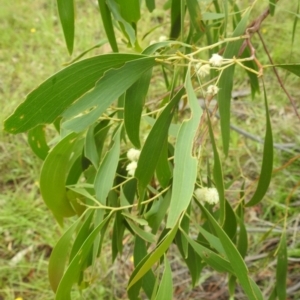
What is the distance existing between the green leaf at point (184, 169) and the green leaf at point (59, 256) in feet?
1.18

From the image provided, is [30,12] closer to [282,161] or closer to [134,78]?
[282,161]

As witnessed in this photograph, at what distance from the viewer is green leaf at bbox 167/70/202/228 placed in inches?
18.8

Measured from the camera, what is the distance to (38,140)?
37.6 inches

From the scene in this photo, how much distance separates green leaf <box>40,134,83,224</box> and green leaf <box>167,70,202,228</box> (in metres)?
0.32

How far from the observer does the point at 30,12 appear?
291cm

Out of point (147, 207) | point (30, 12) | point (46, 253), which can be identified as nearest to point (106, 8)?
point (147, 207)

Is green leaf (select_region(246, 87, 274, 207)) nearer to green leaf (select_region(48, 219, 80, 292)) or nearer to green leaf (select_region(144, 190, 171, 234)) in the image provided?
green leaf (select_region(144, 190, 171, 234))

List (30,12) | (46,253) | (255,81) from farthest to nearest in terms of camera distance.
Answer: (30,12) → (46,253) → (255,81)

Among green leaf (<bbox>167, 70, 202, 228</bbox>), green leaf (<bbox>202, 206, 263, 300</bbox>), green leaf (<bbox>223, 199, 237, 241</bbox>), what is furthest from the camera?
green leaf (<bbox>223, 199, 237, 241</bbox>)

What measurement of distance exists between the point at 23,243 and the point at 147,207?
1038 mm

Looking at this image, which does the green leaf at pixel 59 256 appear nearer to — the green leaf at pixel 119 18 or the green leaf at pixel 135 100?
the green leaf at pixel 135 100

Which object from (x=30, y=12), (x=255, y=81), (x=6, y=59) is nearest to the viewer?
(x=255, y=81)

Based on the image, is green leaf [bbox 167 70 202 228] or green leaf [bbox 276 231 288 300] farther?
green leaf [bbox 276 231 288 300]

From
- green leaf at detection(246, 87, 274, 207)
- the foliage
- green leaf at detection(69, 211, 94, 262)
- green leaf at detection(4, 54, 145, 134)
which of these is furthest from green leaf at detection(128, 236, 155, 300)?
green leaf at detection(4, 54, 145, 134)
